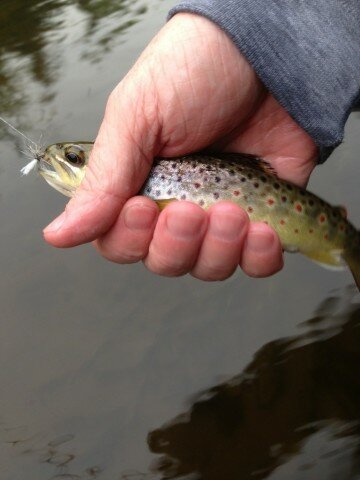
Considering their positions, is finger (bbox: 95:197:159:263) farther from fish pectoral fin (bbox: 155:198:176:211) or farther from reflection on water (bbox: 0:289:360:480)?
reflection on water (bbox: 0:289:360:480)

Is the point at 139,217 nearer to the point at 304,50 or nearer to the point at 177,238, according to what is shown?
the point at 177,238

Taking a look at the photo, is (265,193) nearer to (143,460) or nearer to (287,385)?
(287,385)

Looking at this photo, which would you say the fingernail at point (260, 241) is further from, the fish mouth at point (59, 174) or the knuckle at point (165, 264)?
the fish mouth at point (59, 174)

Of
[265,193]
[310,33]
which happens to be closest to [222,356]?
[265,193]

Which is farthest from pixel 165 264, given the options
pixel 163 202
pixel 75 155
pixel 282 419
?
pixel 282 419

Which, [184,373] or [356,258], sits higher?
[356,258]

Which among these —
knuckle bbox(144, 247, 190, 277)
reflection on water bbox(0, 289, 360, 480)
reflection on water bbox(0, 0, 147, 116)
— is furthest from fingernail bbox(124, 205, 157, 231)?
reflection on water bbox(0, 0, 147, 116)

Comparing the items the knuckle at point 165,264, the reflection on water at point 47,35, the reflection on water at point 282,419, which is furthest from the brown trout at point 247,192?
the reflection on water at point 47,35
